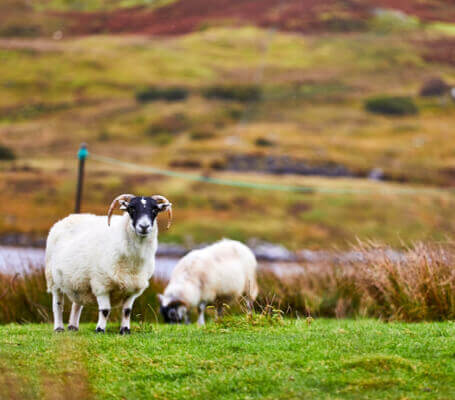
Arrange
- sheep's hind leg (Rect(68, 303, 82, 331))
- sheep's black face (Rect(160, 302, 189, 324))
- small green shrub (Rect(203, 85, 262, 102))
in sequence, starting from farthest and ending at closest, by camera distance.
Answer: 1. small green shrub (Rect(203, 85, 262, 102))
2. sheep's black face (Rect(160, 302, 189, 324))
3. sheep's hind leg (Rect(68, 303, 82, 331))

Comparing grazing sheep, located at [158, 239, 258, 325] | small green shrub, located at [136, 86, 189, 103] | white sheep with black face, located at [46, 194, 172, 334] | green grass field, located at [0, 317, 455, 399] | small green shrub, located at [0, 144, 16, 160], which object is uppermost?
small green shrub, located at [136, 86, 189, 103]

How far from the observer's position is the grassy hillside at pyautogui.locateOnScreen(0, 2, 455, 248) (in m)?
68.4

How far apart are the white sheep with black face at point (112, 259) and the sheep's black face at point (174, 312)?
9.85 ft

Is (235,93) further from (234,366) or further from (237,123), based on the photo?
(234,366)

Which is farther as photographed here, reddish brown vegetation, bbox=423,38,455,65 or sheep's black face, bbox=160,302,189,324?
reddish brown vegetation, bbox=423,38,455,65

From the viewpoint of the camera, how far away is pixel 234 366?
7402 mm

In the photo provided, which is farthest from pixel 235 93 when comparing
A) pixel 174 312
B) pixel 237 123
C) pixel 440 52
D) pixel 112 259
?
pixel 112 259

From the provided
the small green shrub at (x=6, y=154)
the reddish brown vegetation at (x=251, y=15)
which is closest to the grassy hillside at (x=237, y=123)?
the small green shrub at (x=6, y=154)

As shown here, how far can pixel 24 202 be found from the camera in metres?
68.0

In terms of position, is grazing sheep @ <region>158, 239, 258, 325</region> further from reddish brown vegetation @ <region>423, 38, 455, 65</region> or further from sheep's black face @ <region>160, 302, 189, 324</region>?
reddish brown vegetation @ <region>423, 38, 455, 65</region>

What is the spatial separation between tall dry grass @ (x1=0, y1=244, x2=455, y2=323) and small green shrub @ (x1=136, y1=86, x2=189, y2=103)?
295ft

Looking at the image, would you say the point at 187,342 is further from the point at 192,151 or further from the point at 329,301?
the point at 192,151

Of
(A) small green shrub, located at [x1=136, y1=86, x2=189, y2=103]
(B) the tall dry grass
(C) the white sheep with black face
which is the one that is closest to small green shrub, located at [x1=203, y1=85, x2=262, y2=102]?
(A) small green shrub, located at [x1=136, y1=86, x2=189, y2=103]

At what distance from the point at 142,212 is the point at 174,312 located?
4.16 meters
